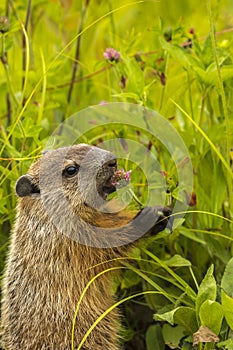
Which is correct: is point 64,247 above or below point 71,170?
below

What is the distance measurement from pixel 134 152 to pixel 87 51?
4.16ft

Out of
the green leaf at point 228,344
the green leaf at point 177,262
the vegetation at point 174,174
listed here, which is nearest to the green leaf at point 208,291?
the vegetation at point 174,174

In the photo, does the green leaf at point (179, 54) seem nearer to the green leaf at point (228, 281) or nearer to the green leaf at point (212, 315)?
the green leaf at point (228, 281)

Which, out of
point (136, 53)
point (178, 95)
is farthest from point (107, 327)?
point (136, 53)

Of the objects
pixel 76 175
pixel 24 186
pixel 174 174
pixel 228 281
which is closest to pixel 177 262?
pixel 228 281

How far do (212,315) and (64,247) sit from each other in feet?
1.95

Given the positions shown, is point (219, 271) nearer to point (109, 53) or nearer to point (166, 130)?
point (166, 130)

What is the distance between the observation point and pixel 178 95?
276 cm

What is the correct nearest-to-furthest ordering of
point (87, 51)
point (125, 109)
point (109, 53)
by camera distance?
point (109, 53) < point (125, 109) < point (87, 51)

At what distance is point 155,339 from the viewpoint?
2.55m

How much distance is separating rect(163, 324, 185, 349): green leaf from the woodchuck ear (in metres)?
0.65

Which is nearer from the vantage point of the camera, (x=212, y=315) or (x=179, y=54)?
(x=212, y=315)

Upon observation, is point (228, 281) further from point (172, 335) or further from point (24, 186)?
point (24, 186)

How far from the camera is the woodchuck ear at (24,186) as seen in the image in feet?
7.78
